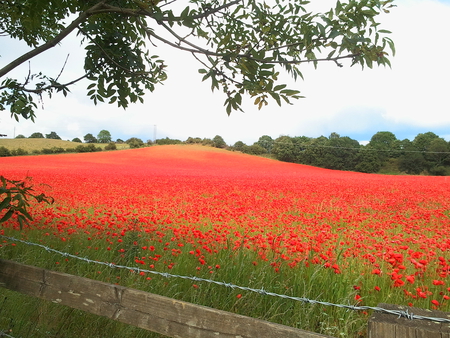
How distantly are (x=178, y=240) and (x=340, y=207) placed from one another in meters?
6.58

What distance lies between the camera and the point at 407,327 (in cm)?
141

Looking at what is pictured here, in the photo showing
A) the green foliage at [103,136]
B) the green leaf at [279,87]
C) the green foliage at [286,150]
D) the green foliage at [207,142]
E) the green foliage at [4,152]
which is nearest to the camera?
the green leaf at [279,87]

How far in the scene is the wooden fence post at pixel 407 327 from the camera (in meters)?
1.39

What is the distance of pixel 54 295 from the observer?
8.00 ft

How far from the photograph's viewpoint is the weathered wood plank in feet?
5.75

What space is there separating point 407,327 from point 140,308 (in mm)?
1387

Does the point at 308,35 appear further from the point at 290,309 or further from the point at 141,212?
the point at 141,212

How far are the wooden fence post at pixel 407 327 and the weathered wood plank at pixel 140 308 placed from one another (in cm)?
25

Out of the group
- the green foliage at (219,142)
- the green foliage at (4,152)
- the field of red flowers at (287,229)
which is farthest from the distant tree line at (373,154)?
the field of red flowers at (287,229)

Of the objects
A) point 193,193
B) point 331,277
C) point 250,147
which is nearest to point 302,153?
point 250,147

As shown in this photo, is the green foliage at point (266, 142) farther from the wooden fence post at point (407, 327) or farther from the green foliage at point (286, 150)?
the wooden fence post at point (407, 327)

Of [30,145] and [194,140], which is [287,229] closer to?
[30,145]

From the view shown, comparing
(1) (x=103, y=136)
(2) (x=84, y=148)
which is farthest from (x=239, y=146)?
(1) (x=103, y=136)

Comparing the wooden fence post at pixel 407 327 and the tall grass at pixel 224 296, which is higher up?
the wooden fence post at pixel 407 327
